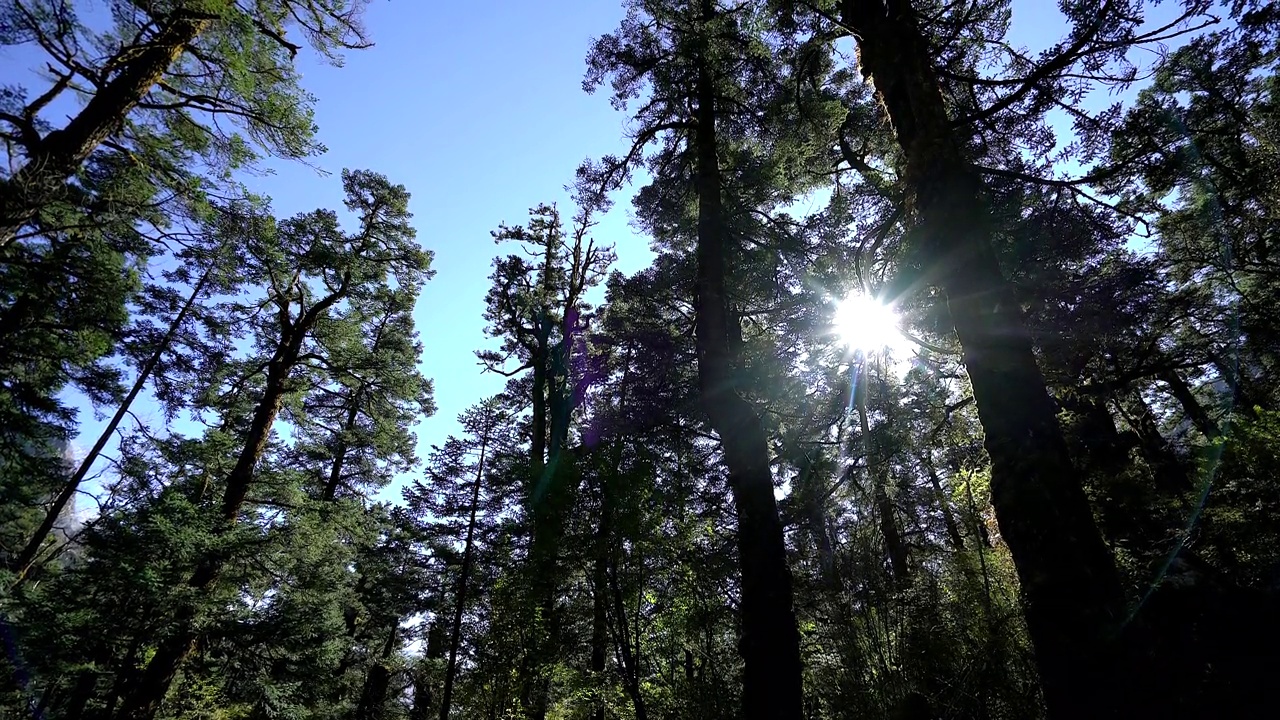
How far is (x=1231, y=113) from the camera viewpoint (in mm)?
7031

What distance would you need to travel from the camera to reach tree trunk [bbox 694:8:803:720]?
447cm

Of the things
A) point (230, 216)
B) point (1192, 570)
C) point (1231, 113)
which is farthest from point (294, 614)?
point (1231, 113)

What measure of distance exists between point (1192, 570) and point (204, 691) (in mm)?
16241

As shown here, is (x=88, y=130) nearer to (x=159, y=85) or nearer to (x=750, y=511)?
(x=159, y=85)

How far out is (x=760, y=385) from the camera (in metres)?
8.53

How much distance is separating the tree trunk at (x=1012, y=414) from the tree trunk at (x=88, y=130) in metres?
7.60

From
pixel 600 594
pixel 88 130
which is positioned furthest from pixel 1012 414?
pixel 88 130

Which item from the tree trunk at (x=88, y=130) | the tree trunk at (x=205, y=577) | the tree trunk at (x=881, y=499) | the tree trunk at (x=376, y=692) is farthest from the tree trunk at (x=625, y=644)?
the tree trunk at (x=376, y=692)

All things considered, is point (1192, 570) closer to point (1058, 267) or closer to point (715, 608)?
point (1058, 267)

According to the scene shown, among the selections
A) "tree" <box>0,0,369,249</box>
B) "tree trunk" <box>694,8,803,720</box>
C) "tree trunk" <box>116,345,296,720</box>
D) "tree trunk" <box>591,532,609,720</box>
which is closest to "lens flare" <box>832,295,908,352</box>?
"tree trunk" <box>694,8,803,720</box>

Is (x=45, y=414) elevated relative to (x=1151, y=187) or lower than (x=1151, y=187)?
elevated

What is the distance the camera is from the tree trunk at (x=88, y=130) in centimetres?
496

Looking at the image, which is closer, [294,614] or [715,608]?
[715,608]

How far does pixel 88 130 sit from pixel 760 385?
9.07 meters
